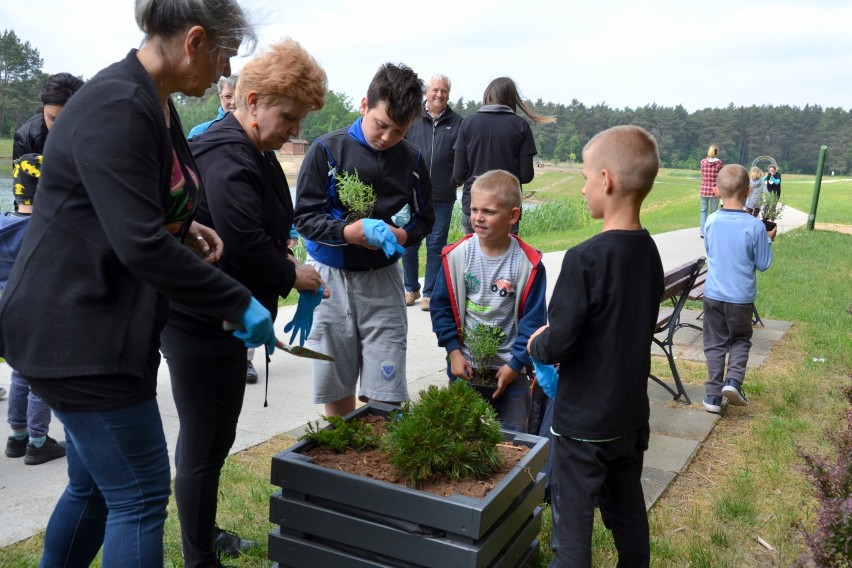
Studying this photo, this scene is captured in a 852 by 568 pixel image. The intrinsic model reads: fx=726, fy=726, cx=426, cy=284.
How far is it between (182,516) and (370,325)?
1.22m

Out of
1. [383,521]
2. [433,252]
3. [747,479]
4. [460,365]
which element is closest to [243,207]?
[383,521]

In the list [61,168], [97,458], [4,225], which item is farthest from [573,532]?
[4,225]

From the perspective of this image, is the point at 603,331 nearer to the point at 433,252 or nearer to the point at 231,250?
the point at 231,250

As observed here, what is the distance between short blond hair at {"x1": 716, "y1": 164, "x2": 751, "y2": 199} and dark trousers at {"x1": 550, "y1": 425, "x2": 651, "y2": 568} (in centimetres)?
318

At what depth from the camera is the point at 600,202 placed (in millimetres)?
2572

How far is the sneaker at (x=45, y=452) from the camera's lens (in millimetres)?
3764

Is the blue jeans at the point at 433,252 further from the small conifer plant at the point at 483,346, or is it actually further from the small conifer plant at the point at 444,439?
the small conifer plant at the point at 444,439

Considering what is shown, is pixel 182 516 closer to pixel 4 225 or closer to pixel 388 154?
pixel 388 154

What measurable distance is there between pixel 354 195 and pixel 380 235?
250mm

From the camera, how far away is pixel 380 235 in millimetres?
3096

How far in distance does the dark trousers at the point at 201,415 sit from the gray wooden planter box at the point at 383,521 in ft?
0.96

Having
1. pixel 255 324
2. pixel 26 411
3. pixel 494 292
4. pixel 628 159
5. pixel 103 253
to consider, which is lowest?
pixel 26 411

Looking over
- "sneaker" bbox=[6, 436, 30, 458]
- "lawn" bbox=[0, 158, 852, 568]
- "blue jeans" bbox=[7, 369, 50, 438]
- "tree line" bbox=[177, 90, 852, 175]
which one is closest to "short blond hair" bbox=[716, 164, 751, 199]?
"lawn" bbox=[0, 158, 852, 568]

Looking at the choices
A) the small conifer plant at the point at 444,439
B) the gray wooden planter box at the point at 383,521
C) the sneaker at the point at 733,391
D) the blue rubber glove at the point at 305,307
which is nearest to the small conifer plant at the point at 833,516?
the gray wooden planter box at the point at 383,521
